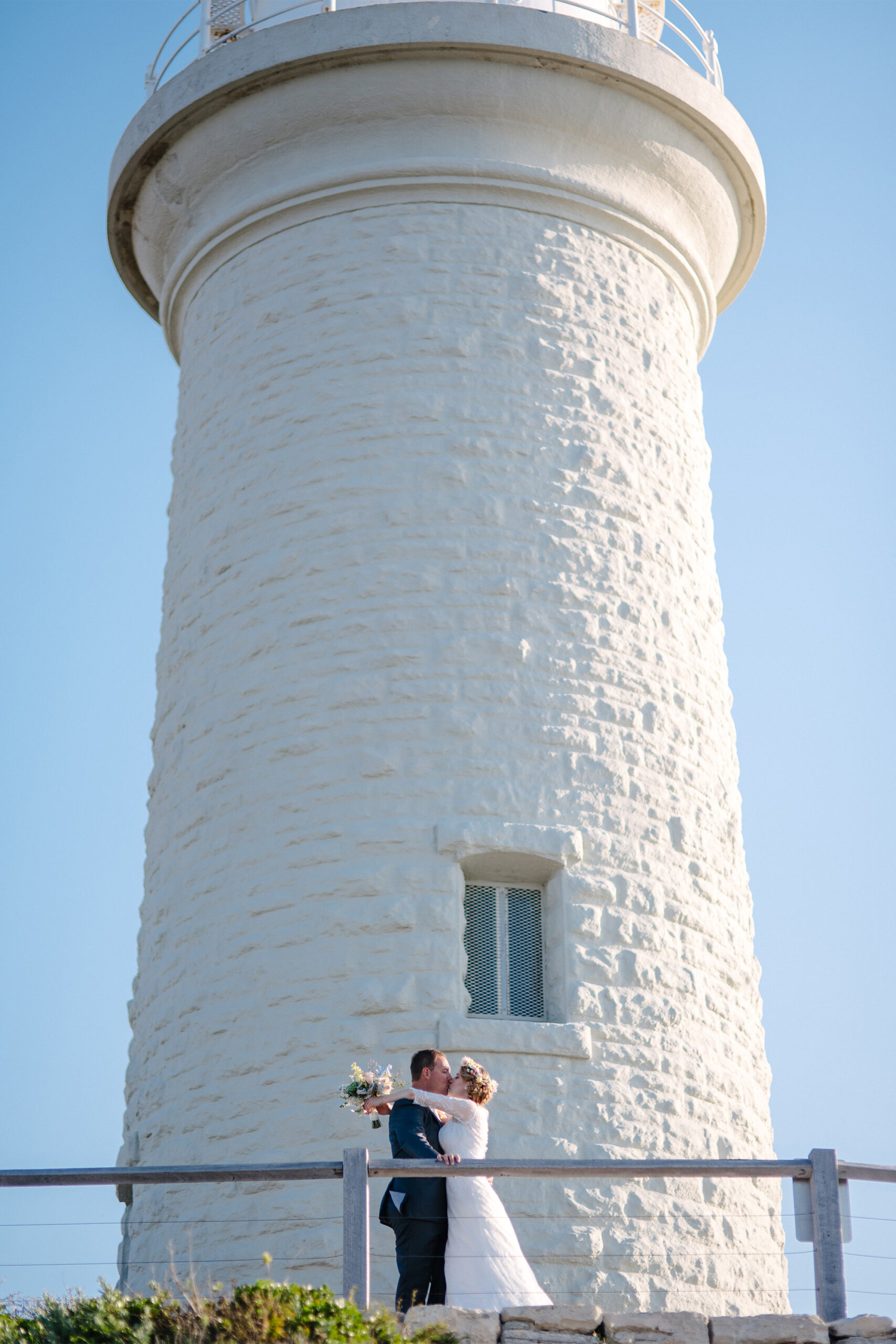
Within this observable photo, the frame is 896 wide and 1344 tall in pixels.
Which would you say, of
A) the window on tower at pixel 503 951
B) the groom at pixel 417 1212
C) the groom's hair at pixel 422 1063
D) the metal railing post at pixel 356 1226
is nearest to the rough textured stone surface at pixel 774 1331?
the metal railing post at pixel 356 1226

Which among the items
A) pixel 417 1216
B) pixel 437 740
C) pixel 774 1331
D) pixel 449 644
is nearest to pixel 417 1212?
pixel 417 1216

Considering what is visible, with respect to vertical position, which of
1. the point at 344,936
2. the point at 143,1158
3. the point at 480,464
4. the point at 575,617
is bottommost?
the point at 143,1158

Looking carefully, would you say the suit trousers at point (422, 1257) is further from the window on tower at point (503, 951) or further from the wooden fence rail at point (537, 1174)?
the window on tower at point (503, 951)

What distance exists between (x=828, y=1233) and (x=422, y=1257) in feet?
6.25

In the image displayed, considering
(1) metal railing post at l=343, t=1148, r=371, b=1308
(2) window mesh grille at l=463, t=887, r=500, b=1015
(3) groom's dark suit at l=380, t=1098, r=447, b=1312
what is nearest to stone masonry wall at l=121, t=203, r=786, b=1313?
(2) window mesh grille at l=463, t=887, r=500, b=1015

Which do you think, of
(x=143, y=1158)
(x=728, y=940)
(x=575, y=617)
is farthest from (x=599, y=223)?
(x=143, y=1158)

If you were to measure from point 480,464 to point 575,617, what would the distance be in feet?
3.63

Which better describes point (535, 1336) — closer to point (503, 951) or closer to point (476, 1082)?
point (476, 1082)

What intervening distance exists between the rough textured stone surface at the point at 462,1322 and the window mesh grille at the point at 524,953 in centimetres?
344

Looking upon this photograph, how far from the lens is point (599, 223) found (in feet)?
39.9

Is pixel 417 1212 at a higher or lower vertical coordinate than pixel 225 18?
lower

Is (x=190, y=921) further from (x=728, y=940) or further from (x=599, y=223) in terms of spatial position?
(x=599, y=223)

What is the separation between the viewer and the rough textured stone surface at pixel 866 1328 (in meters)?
6.63

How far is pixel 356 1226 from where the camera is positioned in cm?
666
